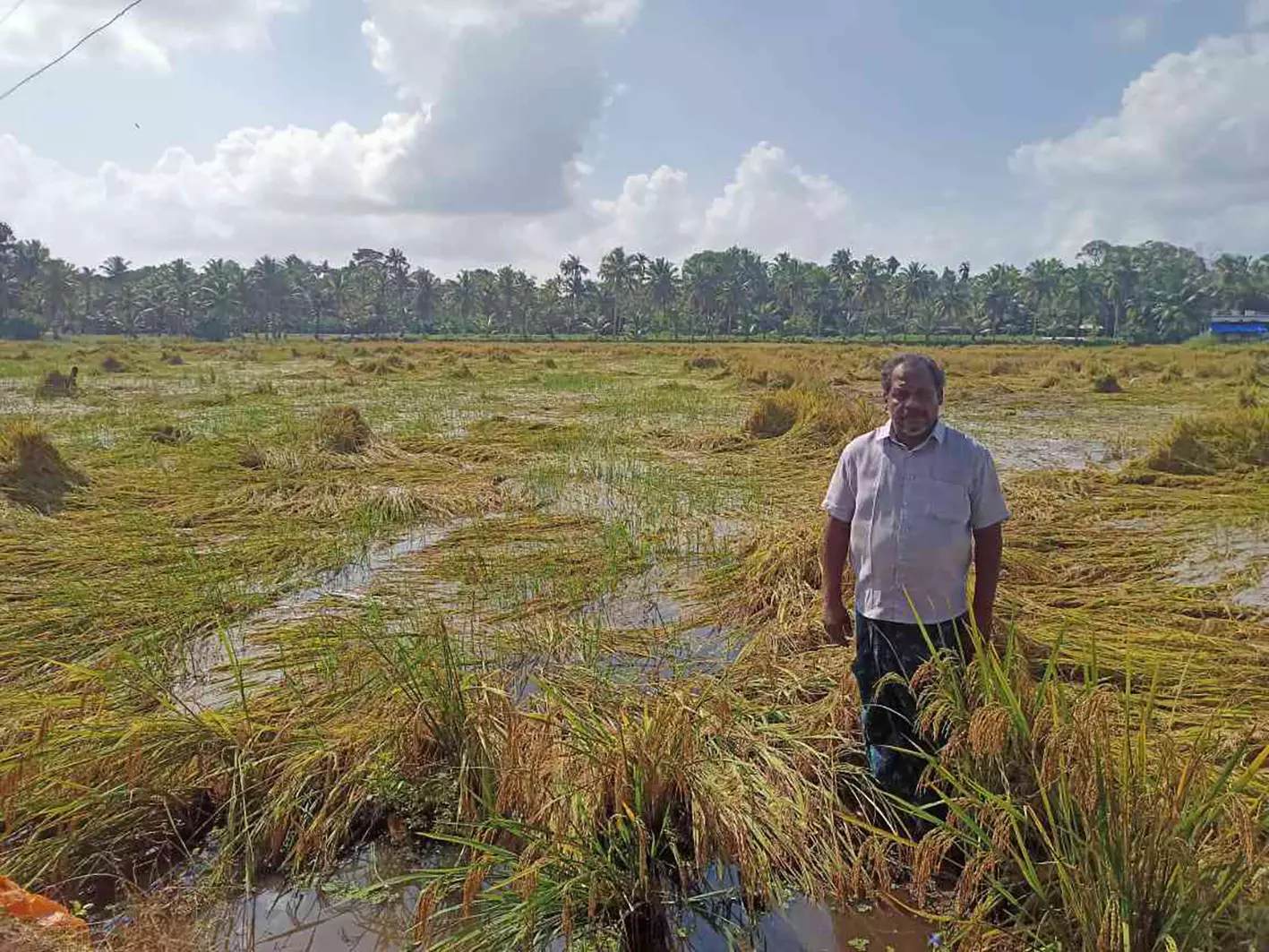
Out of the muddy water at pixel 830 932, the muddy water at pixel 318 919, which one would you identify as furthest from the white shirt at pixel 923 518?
the muddy water at pixel 318 919

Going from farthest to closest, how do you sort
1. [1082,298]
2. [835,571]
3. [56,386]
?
[1082,298] → [56,386] → [835,571]

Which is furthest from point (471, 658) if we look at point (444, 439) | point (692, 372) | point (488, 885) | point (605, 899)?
point (692, 372)

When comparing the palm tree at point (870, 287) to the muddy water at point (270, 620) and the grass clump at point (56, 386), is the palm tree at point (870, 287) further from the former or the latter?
the muddy water at point (270, 620)

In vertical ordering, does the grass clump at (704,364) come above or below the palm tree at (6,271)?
below

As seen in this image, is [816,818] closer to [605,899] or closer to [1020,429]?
[605,899]

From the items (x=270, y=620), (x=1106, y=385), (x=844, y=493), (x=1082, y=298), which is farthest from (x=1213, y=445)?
(x=1082, y=298)

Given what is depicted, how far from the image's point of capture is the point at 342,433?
973cm

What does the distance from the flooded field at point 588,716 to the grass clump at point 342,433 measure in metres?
1.26

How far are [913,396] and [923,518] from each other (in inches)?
14.3

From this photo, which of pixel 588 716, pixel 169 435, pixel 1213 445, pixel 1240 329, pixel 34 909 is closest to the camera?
pixel 34 909

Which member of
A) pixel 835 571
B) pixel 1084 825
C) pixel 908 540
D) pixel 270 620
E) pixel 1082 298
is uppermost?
pixel 1082 298

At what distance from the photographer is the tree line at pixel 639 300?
68.2 metres

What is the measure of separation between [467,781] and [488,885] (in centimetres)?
36

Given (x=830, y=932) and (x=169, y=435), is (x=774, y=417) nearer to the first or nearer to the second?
(x=169, y=435)
